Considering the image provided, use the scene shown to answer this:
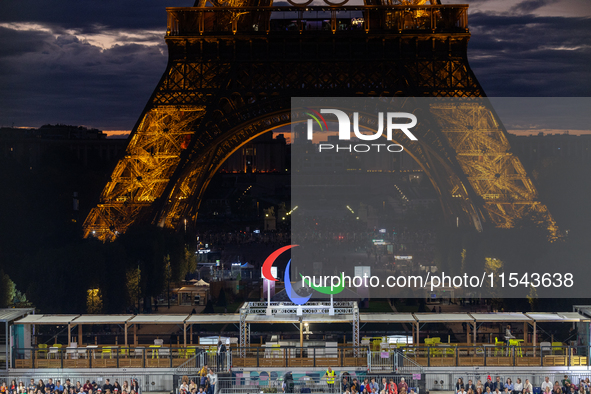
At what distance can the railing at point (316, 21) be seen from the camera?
34.5 meters

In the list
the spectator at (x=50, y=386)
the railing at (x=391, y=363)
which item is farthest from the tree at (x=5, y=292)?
the railing at (x=391, y=363)

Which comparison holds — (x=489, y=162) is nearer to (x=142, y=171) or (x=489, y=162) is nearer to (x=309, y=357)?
(x=142, y=171)

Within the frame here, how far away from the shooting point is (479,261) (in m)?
31.4

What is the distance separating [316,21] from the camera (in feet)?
116

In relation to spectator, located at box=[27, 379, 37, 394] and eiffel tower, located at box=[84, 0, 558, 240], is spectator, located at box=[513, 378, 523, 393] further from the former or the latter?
eiffel tower, located at box=[84, 0, 558, 240]

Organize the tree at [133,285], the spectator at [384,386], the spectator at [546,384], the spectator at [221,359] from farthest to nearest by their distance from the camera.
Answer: the tree at [133,285] < the spectator at [221,359] < the spectator at [546,384] < the spectator at [384,386]

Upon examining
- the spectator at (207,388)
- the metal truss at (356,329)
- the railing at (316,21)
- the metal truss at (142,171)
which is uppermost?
the railing at (316,21)

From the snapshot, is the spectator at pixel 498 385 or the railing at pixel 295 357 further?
the railing at pixel 295 357

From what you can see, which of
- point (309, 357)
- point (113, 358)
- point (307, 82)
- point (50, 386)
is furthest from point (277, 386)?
point (307, 82)

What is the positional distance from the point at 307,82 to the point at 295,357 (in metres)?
19.1

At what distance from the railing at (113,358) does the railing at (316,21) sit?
19156 millimetres

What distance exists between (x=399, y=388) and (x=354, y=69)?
71.8 ft

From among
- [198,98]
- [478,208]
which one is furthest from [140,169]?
[478,208]

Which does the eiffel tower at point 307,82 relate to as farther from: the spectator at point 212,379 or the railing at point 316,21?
the spectator at point 212,379
